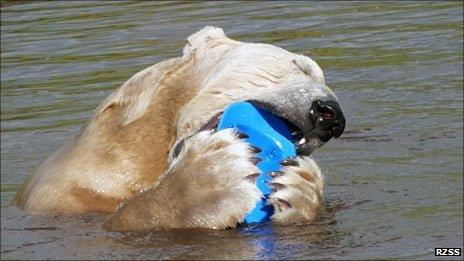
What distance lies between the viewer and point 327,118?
554 centimetres

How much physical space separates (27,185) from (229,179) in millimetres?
1906

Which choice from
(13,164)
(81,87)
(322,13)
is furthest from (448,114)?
(322,13)

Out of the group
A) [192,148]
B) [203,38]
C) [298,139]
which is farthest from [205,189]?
[203,38]

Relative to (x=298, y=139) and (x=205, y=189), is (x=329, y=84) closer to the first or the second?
(x=298, y=139)

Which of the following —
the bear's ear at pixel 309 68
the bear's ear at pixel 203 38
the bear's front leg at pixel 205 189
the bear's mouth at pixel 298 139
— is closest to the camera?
the bear's front leg at pixel 205 189

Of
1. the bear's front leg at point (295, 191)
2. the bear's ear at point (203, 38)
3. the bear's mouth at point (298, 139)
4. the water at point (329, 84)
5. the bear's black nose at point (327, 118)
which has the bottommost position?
the water at point (329, 84)

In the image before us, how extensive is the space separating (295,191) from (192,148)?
1.63 ft

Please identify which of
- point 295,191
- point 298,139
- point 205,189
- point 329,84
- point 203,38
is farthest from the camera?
point 329,84

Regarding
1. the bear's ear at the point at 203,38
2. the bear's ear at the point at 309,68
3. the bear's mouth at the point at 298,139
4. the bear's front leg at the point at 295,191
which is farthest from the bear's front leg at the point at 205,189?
the bear's ear at the point at 203,38

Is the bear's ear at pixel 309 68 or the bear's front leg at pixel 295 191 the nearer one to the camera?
the bear's front leg at pixel 295 191

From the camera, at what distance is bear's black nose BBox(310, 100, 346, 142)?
5.53 meters

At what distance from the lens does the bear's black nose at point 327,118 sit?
18.1ft

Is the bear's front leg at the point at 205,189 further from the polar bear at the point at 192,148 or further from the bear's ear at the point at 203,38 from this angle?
the bear's ear at the point at 203,38

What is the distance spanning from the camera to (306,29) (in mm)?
12492
